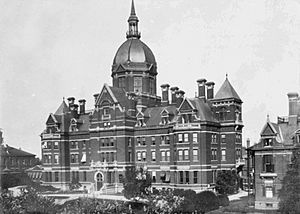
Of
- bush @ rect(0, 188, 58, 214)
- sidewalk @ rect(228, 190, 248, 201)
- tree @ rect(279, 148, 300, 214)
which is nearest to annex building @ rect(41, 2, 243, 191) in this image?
sidewalk @ rect(228, 190, 248, 201)

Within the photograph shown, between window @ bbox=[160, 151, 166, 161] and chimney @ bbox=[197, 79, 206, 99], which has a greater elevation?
chimney @ bbox=[197, 79, 206, 99]

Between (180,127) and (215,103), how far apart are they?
5485 mm

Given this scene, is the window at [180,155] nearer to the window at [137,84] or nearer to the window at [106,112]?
the window at [106,112]

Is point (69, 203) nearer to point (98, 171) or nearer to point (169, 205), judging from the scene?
point (169, 205)

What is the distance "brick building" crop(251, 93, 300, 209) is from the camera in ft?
127

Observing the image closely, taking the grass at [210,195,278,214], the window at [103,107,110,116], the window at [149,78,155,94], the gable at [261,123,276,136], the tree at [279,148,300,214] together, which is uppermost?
the window at [149,78,155,94]

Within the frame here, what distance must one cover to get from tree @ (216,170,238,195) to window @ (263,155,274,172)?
391 inches

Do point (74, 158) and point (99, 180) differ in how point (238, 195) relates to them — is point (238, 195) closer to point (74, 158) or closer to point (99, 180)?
point (99, 180)

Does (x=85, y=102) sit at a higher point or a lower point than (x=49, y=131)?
higher

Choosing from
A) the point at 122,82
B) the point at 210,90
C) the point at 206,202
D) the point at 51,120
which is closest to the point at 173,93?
the point at 210,90

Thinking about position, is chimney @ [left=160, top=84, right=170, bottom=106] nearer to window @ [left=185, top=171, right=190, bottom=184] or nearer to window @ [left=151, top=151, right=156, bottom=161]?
window @ [left=151, top=151, right=156, bottom=161]

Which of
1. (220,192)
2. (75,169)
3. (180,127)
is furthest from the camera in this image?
(75,169)

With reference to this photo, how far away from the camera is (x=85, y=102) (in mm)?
66000

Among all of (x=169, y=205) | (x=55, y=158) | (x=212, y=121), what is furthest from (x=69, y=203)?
(x=55, y=158)
